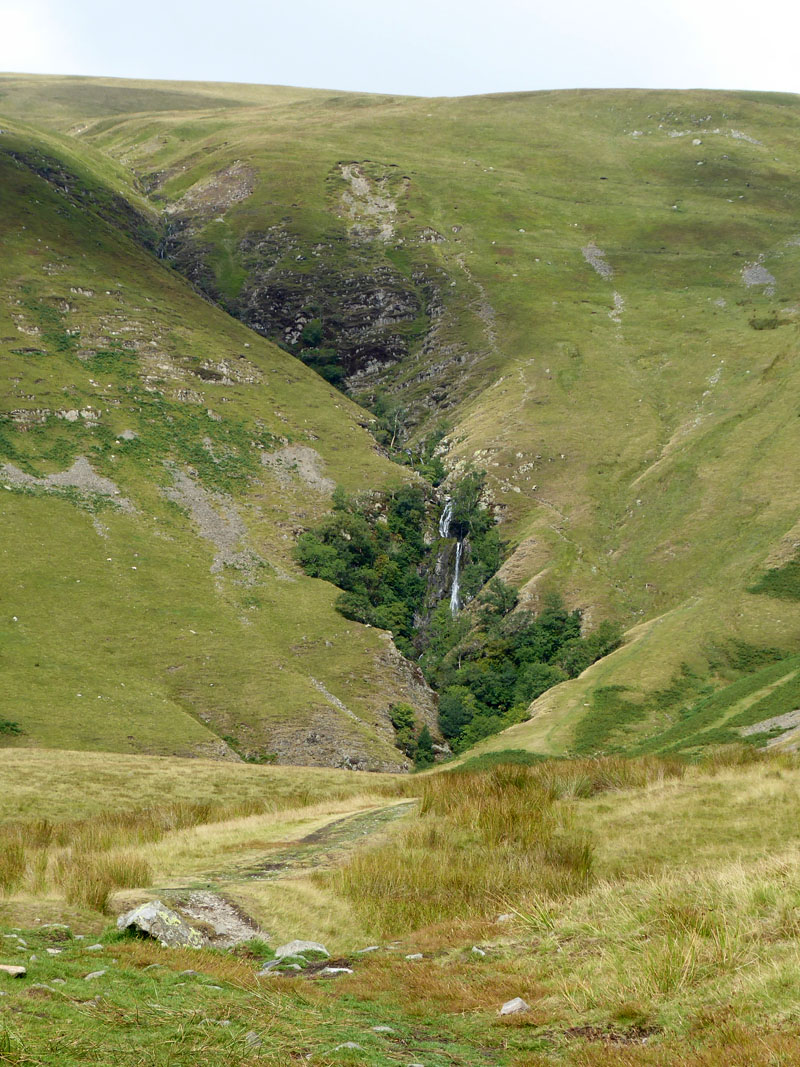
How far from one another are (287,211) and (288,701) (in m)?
140

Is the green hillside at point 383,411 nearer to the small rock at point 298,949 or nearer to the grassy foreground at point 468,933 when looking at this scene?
the grassy foreground at point 468,933

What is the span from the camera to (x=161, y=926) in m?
12.4

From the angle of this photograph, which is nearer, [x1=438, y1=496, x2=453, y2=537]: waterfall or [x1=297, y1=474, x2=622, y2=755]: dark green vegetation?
[x1=297, y1=474, x2=622, y2=755]: dark green vegetation

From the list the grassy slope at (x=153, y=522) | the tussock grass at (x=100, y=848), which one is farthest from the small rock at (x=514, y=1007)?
the grassy slope at (x=153, y=522)

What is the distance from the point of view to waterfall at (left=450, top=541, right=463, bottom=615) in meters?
102

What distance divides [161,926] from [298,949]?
6.56 ft

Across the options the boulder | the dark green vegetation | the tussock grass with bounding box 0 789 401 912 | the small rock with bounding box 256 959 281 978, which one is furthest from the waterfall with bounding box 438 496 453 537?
the small rock with bounding box 256 959 281 978

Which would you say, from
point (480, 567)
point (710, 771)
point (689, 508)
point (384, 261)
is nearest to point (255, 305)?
point (384, 261)

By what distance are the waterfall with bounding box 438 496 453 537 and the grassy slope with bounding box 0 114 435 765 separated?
25.9 feet

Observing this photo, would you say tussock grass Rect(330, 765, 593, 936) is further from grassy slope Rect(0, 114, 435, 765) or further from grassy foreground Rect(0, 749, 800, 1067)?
grassy slope Rect(0, 114, 435, 765)

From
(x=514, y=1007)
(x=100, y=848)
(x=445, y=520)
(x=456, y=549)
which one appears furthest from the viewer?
(x=445, y=520)

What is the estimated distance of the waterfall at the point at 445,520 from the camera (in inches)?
4407

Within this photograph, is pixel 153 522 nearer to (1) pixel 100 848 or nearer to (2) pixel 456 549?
(2) pixel 456 549

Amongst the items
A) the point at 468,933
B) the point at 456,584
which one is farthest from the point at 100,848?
the point at 456,584
